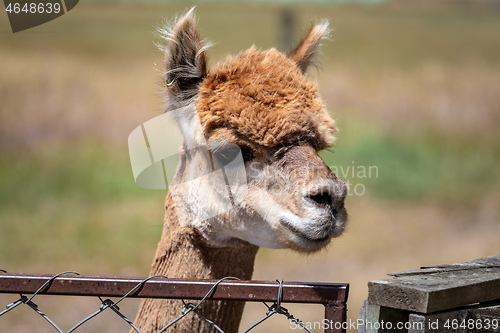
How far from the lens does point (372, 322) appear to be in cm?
180

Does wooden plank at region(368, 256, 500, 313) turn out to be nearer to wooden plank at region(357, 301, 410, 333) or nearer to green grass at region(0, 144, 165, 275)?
wooden plank at region(357, 301, 410, 333)

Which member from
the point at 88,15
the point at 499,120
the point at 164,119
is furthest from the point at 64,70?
the point at 164,119

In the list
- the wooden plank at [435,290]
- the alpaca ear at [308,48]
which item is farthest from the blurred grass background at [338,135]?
the wooden plank at [435,290]

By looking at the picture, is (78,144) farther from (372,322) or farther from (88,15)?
(372,322)

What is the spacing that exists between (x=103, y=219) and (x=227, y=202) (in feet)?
25.0

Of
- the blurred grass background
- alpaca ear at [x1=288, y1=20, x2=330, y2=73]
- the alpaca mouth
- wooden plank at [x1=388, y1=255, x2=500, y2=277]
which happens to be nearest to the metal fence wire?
wooden plank at [x1=388, y1=255, x2=500, y2=277]

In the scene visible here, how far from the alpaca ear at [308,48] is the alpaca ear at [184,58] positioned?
0.59m

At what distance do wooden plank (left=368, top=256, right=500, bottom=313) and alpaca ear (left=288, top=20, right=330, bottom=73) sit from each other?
63.9 inches

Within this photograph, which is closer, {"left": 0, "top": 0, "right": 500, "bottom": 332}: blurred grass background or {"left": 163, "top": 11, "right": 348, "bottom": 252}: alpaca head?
{"left": 163, "top": 11, "right": 348, "bottom": 252}: alpaca head

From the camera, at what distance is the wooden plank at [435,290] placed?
1681 mm

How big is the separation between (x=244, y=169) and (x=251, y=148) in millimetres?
106

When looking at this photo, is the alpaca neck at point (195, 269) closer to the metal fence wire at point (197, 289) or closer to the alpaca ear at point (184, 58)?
the alpaca ear at point (184, 58)

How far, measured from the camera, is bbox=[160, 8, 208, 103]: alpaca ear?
Answer: 2.86 m

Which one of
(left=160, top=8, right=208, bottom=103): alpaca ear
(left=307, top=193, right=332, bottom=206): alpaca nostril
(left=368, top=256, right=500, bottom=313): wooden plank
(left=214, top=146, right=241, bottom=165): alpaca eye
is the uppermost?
(left=160, top=8, right=208, bottom=103): alpaca ear
